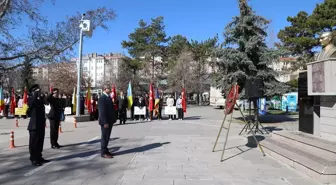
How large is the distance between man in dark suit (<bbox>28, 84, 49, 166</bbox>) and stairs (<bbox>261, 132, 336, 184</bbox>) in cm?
609

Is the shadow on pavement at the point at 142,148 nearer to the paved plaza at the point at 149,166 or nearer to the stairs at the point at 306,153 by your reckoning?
the paved plaza at the point at 149,166

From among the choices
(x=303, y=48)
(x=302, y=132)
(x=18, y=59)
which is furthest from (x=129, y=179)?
(x=303, y=48)

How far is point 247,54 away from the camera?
20266 millimetres

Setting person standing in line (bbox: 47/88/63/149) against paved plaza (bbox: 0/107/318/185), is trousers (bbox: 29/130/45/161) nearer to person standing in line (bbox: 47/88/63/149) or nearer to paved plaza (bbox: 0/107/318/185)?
paved plaza (bbox: 0/107/318/185)

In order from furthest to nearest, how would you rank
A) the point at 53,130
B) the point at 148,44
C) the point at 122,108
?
the point at 148,44 → the point at 122,108 → the point at 53,130

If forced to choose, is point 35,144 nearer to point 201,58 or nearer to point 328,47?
point 328,47

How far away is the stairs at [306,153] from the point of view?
6090 mm

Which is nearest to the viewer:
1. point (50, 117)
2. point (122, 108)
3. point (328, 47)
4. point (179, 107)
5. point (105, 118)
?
point (328, 47)

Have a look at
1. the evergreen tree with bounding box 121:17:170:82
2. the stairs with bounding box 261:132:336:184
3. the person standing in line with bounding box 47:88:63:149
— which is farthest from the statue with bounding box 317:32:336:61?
the evergreen tree with bounding box 121:17:170:82

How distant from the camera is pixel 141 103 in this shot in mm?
22203

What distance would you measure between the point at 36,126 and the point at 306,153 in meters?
6.54

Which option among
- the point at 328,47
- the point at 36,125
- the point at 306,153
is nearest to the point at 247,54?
the point at 328,47

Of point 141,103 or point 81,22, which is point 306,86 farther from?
point 141,103

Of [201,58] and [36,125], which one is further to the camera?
[201,58]
